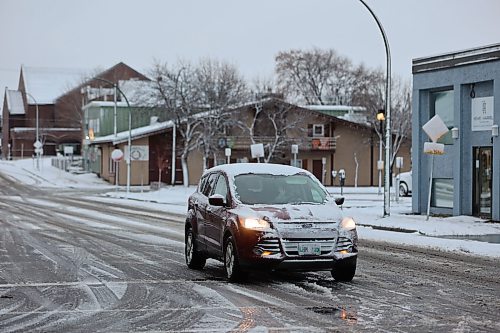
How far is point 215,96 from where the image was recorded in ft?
201

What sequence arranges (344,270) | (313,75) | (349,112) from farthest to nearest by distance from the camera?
(313,75) < (349,112) < (344,270)

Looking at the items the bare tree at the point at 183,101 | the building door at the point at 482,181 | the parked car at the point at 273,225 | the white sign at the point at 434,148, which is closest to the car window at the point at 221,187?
the parked car at the point at 273,225

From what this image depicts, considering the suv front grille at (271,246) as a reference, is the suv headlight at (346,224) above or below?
above

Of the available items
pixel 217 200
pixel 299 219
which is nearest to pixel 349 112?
pixel 217 200

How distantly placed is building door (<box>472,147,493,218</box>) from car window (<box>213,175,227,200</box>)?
14492 mm

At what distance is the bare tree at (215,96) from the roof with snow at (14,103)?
5011 centimetres

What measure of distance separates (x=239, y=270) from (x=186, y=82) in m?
50.1

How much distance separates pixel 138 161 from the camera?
67.4 m

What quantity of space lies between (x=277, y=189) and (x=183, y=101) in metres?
47.4

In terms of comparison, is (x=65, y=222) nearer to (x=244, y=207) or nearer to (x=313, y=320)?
(x=244, y=207)

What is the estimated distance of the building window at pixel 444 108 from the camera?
28.3 meters

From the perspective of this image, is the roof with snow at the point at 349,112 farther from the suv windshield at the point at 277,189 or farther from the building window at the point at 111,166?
the suv windshield at the point at 277,189

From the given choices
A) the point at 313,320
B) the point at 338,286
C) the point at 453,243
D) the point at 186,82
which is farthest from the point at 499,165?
the point at 186,82

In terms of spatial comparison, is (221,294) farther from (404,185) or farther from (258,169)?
(404,185)
